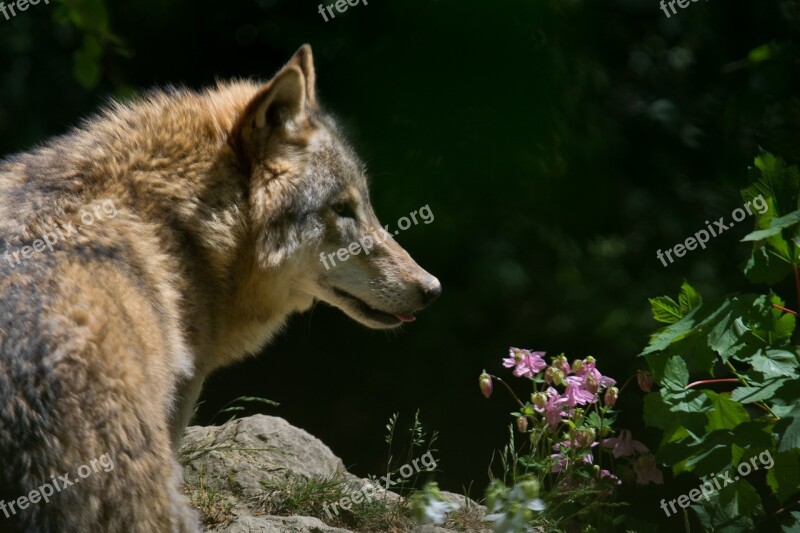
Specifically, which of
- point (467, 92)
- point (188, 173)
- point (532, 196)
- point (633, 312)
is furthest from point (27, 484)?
point (633, 312)

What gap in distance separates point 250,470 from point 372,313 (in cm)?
97

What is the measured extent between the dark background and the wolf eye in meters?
0.13

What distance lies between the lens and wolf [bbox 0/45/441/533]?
2.91m

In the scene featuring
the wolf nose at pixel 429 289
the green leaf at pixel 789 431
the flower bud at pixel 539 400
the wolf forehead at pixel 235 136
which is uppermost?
the wolf forehead at pixel 235 136

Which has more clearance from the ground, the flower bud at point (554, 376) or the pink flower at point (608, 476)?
the flower bud at point (554, 376)

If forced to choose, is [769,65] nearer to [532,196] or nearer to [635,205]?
[635,205]

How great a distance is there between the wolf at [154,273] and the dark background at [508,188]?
0.83ft

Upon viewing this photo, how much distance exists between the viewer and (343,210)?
4195mm

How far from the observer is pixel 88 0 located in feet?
10.6

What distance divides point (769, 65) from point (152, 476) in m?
4.62

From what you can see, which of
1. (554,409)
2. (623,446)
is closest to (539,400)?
(554,409)

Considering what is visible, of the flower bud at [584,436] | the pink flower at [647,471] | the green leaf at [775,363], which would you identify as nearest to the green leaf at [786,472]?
the green leaf at [775,363]

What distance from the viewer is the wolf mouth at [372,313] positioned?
4.30m

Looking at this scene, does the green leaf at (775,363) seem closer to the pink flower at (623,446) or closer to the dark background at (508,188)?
the pink flower at (623,446)
